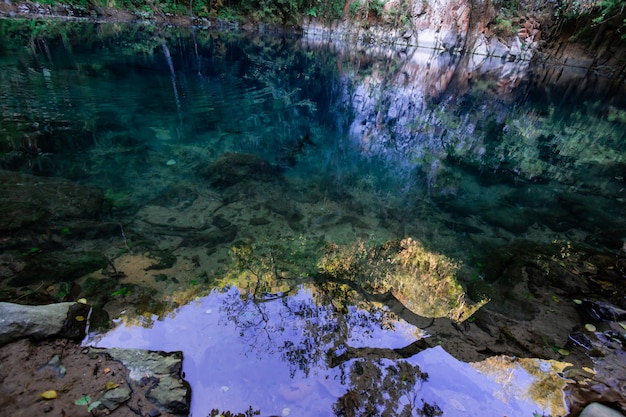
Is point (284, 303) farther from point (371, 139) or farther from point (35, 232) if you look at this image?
point (371, 139)

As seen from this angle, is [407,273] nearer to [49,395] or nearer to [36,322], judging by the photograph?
[49,395]

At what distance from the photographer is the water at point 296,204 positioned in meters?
3.46

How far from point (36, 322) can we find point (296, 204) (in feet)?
14.8

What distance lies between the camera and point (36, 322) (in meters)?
2.95

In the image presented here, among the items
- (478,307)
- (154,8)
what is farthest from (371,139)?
(154,8)

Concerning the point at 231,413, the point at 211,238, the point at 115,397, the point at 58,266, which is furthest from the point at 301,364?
the point at 58,266

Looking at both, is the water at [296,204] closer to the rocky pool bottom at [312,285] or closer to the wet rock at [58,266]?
the rocky pool bottom at [312,285]

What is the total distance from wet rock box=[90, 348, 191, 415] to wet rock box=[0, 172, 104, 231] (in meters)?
3.06

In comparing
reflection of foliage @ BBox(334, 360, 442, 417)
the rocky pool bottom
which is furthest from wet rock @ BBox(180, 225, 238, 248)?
reflection of foliage @ BBox(334, 360, 442, 417)

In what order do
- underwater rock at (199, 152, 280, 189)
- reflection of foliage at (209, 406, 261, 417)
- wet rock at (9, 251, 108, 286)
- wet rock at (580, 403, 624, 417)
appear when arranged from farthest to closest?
underwater rock at (199, 152, 280, 189)
wet rock at (9, 251, 108, 286)
reflection of foliage at (209, 406, 261, 417)
wet rock at (580, 403, 624, 417)

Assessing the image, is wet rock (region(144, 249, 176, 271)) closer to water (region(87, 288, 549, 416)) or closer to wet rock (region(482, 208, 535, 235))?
water (region(87, 288, 549, 416))

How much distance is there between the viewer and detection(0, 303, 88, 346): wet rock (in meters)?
2.82

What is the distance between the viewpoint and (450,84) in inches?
830

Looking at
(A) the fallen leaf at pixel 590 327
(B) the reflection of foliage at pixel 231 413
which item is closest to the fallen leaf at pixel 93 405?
(B) the reflection of foliage at pixel 231 413
